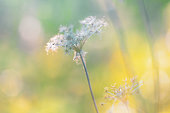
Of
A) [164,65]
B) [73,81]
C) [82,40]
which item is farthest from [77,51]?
[73,81]

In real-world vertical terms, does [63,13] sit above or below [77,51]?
above

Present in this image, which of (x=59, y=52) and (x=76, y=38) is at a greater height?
(x=59, y=52)

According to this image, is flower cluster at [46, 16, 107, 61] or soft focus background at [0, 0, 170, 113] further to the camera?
soft focus background at [0, 0, 170, 113]

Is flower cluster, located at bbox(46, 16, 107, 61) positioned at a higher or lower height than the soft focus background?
lower

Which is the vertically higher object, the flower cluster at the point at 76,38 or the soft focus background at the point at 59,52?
the soft focus background at the point at 59,52

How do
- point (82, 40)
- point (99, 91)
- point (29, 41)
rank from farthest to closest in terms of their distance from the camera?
point (29, 41)
point (99, 91)
point (82, 40)

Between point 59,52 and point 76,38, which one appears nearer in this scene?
point 76,38

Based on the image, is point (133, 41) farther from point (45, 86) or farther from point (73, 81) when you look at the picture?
point (45, 86)

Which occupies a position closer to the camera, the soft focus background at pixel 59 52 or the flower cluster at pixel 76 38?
the flower cluster at pixel 76 38
